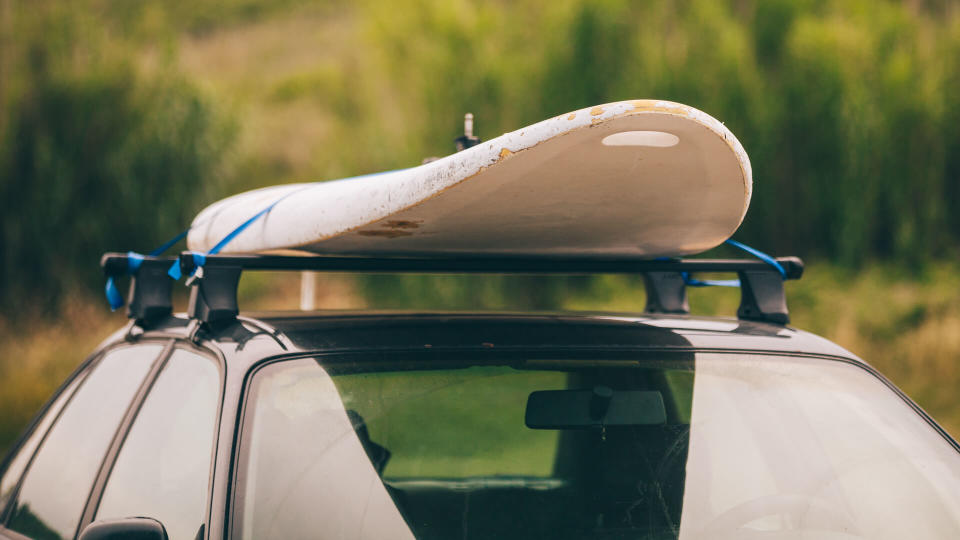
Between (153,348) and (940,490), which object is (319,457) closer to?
(153,348)

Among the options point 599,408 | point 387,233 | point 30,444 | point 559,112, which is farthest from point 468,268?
point 559,112

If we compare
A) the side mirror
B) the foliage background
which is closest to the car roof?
the side mirror

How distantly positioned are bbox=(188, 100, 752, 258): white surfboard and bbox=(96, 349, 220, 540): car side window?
348 mm

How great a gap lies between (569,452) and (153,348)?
3.89 feet

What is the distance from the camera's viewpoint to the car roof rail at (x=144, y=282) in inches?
105

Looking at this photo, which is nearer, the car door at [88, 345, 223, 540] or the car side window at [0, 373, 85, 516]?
the car door at [88, 345, 223, 540]

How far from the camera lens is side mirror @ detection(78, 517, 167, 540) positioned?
189 centimetres

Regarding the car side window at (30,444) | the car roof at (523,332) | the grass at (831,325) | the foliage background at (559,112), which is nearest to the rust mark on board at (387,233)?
the car roof at (523,332)

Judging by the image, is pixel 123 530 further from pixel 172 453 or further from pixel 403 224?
pixel 403 224

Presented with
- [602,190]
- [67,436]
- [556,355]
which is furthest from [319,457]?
[67,436]

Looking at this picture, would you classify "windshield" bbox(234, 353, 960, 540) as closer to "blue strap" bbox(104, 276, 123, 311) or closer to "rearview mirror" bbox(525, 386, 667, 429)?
"rearview mirror" bbox(525, 386, 667, 429)

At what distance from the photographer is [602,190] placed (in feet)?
6.66

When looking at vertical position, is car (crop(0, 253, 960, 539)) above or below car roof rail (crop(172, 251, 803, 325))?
below

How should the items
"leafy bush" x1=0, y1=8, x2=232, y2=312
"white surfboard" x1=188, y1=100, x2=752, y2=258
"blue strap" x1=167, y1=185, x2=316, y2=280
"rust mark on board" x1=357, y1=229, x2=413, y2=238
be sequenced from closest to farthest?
"white surfboard" x1=188, y1=100, x2=752, y2=258 → "rust mark on board" x1=357, y1=229, x2=413, y2=238 → "blue strap" x1=167, y1=185, x2=316, y2=280 → "leafy bush" x1=0, y1=8, x2=232, y2=312
